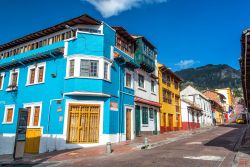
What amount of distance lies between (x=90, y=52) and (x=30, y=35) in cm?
771

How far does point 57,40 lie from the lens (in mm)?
20797

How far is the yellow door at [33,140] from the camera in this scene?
18392 mm

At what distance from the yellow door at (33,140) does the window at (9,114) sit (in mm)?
4056

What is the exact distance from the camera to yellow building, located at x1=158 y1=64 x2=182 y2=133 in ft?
100

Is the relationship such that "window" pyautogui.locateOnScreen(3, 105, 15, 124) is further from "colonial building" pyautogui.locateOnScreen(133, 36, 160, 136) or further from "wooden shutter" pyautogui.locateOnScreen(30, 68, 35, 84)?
"colonial building" pyautogui.locateOnScreen(133, 36, 160, 136)

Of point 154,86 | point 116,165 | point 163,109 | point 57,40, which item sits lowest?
point 116,165

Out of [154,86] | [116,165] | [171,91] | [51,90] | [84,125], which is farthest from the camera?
[171,91]

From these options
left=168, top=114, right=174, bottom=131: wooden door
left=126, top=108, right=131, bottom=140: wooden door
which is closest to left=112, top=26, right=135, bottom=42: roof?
left=126, top=108, right=131, bottom=140: wooden door

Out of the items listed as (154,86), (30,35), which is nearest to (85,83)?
(30,35)

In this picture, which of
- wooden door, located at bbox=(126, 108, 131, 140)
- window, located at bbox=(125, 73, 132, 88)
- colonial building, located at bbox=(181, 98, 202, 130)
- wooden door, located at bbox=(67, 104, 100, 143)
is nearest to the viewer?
wooden door, located at bbox=(67, 104, 100, 143)

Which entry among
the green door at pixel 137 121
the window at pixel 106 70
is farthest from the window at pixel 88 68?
the green door at pixel 137 121

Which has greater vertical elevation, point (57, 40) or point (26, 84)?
point (57, 40)

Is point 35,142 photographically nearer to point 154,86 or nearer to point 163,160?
point 163,160

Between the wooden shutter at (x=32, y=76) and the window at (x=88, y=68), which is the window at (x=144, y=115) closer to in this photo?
→ the window at (x=88, y=68)
